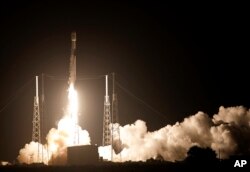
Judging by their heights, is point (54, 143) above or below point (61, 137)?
below

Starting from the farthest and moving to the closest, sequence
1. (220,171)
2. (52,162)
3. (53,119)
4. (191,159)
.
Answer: (53,119), (52,162), (191,159), (220,171)

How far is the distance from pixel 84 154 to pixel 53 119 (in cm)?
2092

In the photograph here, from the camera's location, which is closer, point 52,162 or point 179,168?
point 179,168

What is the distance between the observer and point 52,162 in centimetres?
8956

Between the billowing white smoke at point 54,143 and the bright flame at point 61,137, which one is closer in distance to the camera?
the bright flame at point 61,137

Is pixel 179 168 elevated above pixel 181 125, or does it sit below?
below

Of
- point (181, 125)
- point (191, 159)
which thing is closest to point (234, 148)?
point (181, 125)

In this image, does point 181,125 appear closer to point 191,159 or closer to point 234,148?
point 234,148

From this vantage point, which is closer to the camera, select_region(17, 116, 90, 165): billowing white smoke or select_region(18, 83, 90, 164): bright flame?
select_region(18, 83, 90, 164): bright flame

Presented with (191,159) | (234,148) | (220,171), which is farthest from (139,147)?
(220,171)

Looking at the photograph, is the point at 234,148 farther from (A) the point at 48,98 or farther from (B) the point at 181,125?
(A) the point at 48,98

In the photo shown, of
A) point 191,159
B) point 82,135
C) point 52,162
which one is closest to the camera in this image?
point 191,159

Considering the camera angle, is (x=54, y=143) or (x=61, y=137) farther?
(x=61, y=137)

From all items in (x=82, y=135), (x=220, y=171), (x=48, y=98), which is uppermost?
(x=48, y=98)
